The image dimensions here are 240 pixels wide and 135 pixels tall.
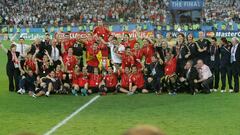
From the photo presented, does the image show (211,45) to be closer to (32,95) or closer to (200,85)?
(200,85)

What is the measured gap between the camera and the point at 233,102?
13789 mm

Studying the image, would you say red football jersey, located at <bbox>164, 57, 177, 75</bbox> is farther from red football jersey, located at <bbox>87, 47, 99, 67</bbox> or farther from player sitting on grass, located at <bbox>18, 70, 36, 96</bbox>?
player sitting on grass, located at <bbox>18, 70, 36, 96</bbox>

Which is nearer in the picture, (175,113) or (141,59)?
(175,113)

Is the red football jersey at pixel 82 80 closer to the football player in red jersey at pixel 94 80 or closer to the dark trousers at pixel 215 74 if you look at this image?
the football player in red jersey at pixel 94 80

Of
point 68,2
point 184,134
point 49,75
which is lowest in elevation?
point 184,134

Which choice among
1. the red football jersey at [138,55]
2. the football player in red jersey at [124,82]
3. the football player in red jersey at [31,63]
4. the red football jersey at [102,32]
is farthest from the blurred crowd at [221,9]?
the football player in red jersey at [31,63]

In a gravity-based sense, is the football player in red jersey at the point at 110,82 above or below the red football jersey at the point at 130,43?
below

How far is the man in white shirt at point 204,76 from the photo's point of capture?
15.5m

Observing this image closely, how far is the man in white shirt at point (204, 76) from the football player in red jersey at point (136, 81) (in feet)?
5.74

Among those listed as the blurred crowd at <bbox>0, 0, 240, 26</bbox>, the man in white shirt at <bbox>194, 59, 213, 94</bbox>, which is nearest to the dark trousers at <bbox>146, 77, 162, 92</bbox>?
the man in white shirt at <bbox>194, 59, 213, 94</bbox>

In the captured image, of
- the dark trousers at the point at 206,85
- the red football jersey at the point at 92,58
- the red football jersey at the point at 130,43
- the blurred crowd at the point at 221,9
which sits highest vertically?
the blurred crowd at the point at 221,9

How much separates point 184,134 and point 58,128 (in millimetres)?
2758

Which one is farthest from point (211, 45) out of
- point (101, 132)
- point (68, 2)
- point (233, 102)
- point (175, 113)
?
point (68, 2)

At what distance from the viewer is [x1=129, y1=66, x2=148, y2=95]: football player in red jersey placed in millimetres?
15914
